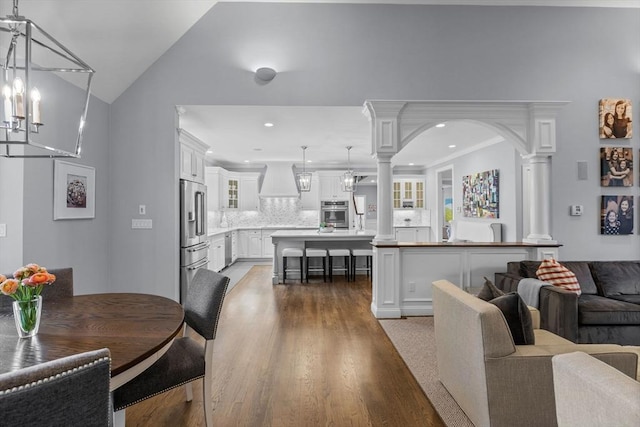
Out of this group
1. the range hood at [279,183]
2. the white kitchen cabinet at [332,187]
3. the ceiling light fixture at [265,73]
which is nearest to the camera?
the ceiling light fixture at [265,73]

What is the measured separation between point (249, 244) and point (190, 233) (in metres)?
4.34

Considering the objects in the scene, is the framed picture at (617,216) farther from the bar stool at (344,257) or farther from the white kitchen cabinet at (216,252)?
the white kitchen cabinet at (216,252)

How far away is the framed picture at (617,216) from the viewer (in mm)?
4289

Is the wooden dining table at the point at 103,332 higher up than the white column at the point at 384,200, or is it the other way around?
the white column at the point at 384,200

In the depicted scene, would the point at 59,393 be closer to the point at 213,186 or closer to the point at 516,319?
the point at 516,319

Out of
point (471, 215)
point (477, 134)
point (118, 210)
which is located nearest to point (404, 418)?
point (118, 210)

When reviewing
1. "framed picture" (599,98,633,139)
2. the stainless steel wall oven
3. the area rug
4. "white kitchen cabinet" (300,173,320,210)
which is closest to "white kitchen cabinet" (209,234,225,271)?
"white kitchen cabinet" (300,173,320,210)

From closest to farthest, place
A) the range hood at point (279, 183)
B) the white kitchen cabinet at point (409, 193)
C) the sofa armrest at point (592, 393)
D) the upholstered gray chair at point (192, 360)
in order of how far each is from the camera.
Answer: the sofa armrest at point (592, 393), the upholstered gray chair at point (192, 360), the range hood at point (279, 183), the white kitchen cabinet at point (409, 193)

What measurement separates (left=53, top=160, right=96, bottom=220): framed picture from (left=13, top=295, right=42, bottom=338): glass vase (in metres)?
2.23

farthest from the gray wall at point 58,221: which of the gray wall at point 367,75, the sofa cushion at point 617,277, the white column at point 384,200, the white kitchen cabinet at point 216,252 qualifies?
the sofa cushion at point 617,277

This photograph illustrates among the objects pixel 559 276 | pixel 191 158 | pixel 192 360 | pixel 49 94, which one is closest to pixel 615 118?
pixel 559 276

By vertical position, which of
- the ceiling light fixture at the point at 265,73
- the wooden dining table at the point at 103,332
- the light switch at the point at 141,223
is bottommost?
the wooden dining table at the point at 103,332

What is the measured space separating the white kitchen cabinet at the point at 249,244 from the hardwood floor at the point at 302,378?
434cm

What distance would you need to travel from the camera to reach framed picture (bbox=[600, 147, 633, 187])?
14.1ft
